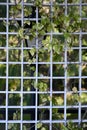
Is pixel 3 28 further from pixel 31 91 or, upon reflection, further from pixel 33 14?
pixel 31 91

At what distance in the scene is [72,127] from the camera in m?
3.08

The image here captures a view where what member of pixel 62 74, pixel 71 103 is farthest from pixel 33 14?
pixel 71 103

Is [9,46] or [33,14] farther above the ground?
[33,14]

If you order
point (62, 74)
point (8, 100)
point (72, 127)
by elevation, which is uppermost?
point (62, 74)

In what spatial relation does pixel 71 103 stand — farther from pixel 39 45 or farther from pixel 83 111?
pixel 39 45

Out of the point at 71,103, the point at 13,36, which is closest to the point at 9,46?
the point at 13,36

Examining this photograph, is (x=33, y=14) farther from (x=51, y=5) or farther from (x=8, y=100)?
(x=8, y=100)

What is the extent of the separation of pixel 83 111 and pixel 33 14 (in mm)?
833

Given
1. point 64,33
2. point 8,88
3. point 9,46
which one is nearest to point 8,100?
point 8,88

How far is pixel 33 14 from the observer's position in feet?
10.1

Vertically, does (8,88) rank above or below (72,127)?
above

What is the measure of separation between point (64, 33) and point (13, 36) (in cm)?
38

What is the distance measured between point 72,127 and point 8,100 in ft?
1.71

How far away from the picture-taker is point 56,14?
3049 millimetres
